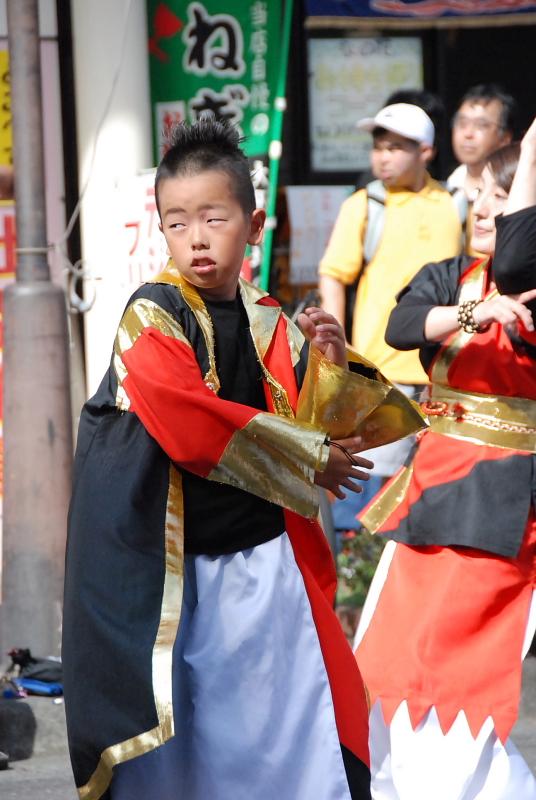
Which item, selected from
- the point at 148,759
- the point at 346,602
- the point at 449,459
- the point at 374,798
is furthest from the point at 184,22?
the point at 148,759

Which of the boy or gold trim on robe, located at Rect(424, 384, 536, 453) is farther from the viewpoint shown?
gold trim on robe, located at Rect(424, 384, 536, 453)

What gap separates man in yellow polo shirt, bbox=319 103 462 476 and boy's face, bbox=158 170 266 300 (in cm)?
312

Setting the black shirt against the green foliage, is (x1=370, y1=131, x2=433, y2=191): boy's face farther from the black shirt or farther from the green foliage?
the black shirt

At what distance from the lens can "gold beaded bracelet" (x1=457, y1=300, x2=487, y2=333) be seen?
13.5ft

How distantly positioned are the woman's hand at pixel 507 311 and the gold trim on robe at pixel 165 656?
1.14 m

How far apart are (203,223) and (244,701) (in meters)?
1.02

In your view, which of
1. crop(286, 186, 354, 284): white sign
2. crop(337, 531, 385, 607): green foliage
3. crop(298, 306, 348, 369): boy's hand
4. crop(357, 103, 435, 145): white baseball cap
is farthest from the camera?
crop(286, 186, 354, 284): white sign

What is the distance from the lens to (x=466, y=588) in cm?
429

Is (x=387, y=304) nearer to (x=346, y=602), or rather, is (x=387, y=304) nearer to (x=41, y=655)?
(x=346, y=602)

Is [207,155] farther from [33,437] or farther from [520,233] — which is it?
[33,437]

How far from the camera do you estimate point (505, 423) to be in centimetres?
429

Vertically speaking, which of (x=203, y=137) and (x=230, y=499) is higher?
(x=203, y=137)

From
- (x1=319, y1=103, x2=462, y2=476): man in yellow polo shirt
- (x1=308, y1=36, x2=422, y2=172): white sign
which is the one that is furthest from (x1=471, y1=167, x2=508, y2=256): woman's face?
(x1=308, y1=36, x2=422, y2=172): white sign

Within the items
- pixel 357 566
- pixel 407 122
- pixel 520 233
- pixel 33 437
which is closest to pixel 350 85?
pixel 407 122
